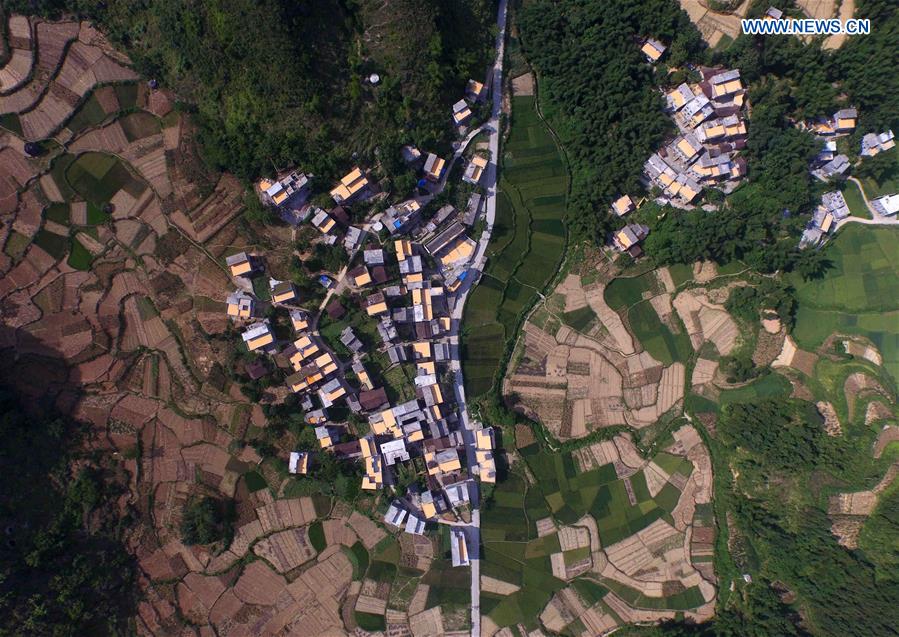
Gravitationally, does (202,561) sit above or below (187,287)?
below

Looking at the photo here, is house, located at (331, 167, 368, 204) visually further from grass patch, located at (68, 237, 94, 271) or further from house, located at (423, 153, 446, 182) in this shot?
grass patch, located at (68, 237, 94, 271)

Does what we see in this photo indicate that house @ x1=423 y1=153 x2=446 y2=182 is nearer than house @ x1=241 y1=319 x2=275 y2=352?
No

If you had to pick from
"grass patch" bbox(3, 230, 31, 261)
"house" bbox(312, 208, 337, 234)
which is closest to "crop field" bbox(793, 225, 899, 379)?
"house" bbox(312, 208, 337, 234)

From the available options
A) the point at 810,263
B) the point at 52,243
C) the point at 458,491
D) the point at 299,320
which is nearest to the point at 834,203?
the point at 810,263

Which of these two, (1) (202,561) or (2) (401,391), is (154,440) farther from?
(2) (401,391)

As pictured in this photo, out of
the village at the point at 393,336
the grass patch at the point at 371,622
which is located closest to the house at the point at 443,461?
the village at the point at 393,336

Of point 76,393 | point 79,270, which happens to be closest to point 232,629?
point 76,393
